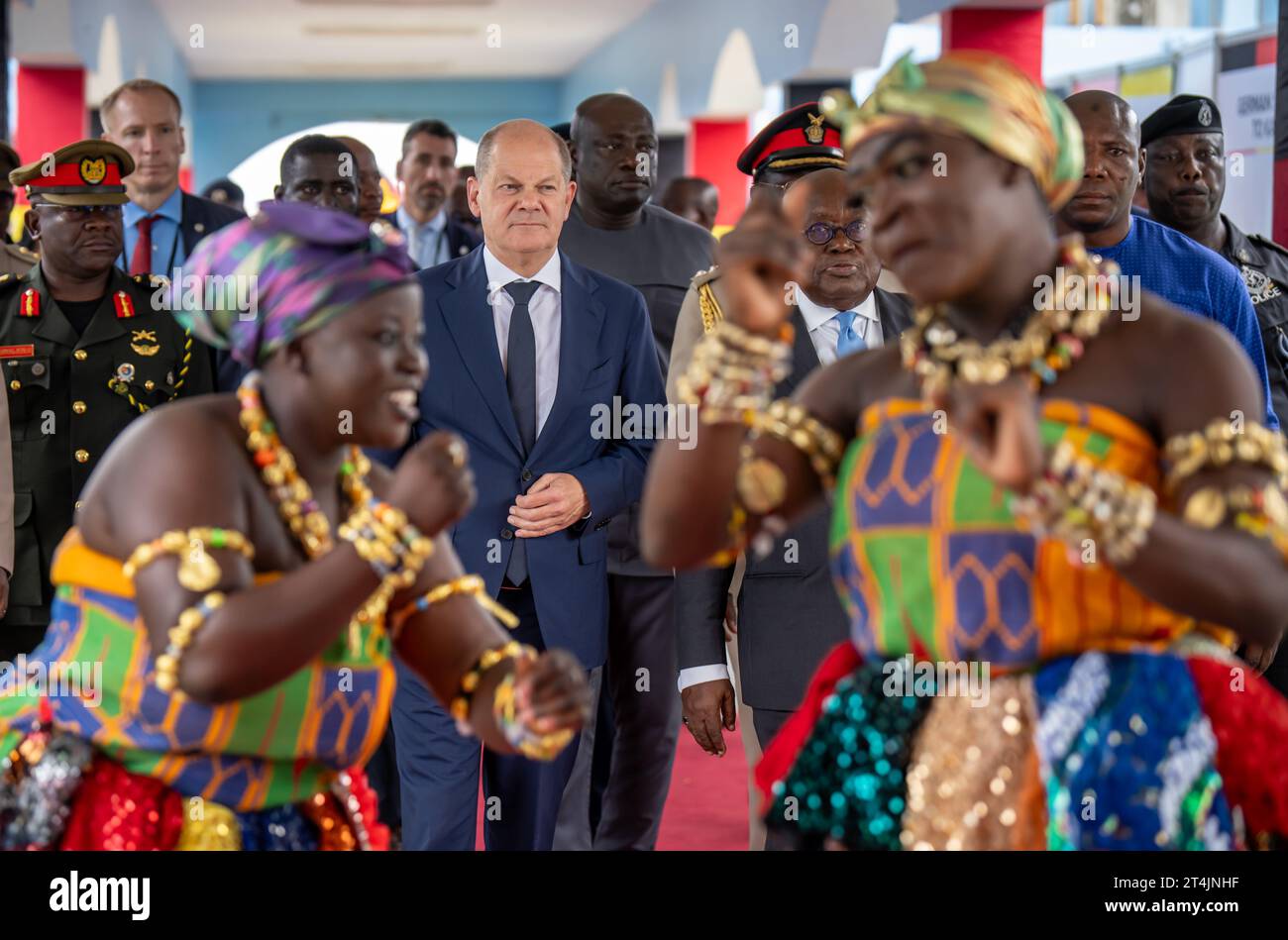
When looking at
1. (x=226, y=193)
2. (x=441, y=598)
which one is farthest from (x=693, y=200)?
(x=441, y=598)

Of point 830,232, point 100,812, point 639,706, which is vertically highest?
point 830,232

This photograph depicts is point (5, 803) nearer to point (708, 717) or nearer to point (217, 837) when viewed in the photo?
point (217, 837)

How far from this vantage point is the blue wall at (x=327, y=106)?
81.2 feet

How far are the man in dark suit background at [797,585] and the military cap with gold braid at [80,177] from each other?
1.95 meters

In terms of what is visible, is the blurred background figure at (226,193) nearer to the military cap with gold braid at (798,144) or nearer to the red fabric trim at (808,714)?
the military cap with gold braid at (798,144)

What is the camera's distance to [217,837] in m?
1.99

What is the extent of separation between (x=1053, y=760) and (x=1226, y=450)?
371 millimetres

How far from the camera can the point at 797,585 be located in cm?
326

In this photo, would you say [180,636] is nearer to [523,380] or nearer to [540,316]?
[523,380]

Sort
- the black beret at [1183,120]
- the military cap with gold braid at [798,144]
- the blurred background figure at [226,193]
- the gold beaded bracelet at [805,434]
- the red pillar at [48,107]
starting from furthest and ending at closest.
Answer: the red pillar at [48,107]
the blurred background figure at [226,193]
the black beret at [1183,120]
the military cap with gold braid at [798,144]
the gold beaded bracelet at [805,434]

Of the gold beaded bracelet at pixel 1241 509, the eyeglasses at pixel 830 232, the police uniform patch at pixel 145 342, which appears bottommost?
the gold beaded bracelet at pixel 1241 509

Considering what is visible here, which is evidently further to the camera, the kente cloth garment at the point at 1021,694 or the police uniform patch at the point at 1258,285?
the police uniform patch at the point at 1258,285

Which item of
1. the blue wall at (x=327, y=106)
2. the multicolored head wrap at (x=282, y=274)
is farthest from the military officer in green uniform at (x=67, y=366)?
the blue wall at (x=327, y=106)
